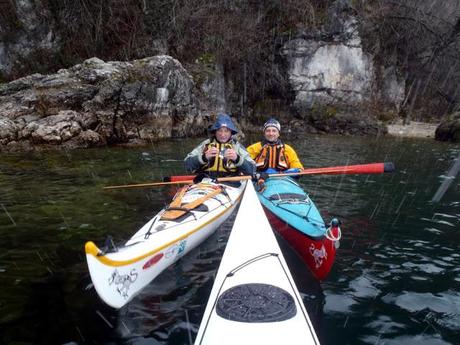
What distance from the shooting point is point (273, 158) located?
7.51m

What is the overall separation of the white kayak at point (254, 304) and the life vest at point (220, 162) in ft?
10.5

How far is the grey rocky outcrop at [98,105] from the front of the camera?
12258 millimetres

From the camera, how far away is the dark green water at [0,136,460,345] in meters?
3.29

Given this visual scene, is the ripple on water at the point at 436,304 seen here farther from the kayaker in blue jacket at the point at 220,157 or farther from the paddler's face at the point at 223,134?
the paddler's face at the point at 223,134

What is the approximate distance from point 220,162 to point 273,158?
129 centimetres

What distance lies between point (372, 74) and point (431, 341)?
24.7 metres

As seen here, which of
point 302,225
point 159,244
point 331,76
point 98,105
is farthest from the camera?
point 331,76

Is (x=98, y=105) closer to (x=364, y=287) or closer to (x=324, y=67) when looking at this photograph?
(x=364, y=287)

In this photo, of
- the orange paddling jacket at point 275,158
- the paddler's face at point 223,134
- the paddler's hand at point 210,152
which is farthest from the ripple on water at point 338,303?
the orange paddling jacket at point 275,158

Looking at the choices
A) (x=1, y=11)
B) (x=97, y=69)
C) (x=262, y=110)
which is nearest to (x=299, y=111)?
(x=262, y=110)

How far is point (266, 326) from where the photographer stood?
243 centimetres

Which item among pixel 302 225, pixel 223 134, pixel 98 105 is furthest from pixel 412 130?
pixel 302 225

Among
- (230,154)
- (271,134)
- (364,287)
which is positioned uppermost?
(271,134)

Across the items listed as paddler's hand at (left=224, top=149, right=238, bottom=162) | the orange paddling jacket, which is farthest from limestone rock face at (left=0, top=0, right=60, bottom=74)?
paddler's hand at (left=224, top=149, right=238, bottom=162)
